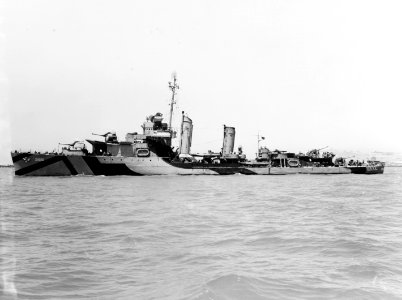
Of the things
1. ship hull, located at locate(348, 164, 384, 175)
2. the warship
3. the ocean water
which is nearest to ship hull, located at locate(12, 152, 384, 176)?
the warship

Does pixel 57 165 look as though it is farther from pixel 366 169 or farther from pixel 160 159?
pixel 366 169

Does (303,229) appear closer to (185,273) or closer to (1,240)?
(185,273)

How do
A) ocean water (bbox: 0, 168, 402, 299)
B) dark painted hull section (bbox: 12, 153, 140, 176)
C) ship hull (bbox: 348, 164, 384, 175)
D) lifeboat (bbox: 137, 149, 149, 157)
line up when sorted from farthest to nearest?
ship hull (bbox: 348, 164, 384, 175), lifeboat (bbox: 137, 149, 149, 157), dark painted hull section (bbox: 12, 153, 140, 176), ocean water (bbox: 0, 168, 402, 299)

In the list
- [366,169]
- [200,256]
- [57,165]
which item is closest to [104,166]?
[57,165]

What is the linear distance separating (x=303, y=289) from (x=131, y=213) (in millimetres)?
8039

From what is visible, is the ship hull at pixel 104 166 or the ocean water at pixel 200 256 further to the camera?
the ship hull at pixel 104 166

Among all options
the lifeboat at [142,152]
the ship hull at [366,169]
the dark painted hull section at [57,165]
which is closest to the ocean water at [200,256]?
the dark painted hull section at [57,165]

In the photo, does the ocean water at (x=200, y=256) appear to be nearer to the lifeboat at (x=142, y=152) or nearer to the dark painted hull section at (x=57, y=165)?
the dark painted hull section at (x=57, y=165)

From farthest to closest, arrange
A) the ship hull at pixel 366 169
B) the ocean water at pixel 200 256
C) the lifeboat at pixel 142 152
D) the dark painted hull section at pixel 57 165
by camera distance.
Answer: the ship hull at pixel 366 169
the lifeboat at pixel 142 152
the dark painted hull section at pixel 57 165
the ocean water at pixel 200 256

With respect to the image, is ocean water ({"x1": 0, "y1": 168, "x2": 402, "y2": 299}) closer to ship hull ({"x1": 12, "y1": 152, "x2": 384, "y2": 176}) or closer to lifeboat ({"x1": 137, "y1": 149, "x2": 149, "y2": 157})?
ship hull ({"x1": 12, "y1": 152, "x2": 384, "y2": 176})

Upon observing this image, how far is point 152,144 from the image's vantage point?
4162cm

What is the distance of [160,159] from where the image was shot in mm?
41281

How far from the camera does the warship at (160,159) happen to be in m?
38.6

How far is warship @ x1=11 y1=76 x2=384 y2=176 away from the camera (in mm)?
38625
